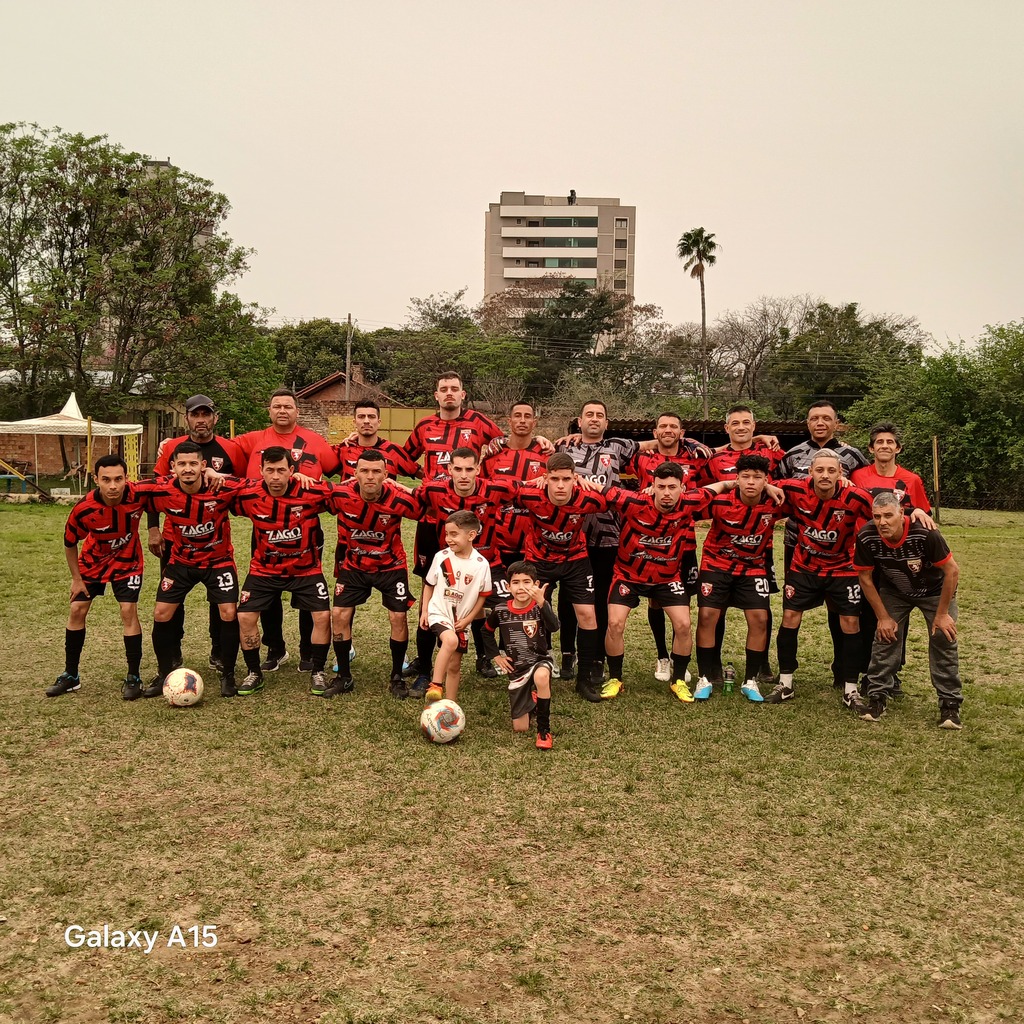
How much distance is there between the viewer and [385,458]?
287 inches

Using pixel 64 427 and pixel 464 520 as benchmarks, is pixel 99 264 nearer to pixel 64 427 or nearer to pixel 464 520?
pixel 64 427

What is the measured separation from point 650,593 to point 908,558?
1834 millimetres

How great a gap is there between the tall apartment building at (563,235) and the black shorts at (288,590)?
249ft

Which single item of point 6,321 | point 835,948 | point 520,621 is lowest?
point 835,948

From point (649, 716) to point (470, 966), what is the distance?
314cm

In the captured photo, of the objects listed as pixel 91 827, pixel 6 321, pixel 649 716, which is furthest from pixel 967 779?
pixel 6 321

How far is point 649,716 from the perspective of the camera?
6.08 metres

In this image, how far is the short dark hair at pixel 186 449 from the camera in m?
6.32

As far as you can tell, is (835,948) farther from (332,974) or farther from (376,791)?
(376,791)

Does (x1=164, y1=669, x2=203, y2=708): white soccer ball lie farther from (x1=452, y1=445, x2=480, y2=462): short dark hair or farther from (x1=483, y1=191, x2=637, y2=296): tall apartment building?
(x1=483, y1=191, x2=637, y2=296): tall apartment building

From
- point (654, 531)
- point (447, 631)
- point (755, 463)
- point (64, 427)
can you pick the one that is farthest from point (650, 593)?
point (64, 427)

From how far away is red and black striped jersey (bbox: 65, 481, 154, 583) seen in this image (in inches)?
253

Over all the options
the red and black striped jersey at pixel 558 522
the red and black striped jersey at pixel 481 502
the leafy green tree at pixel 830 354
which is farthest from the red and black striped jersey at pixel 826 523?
the leafy green tree at pixel 830 354

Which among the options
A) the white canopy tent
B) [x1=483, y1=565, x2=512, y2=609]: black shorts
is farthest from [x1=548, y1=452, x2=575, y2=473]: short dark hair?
the white canopy tent
